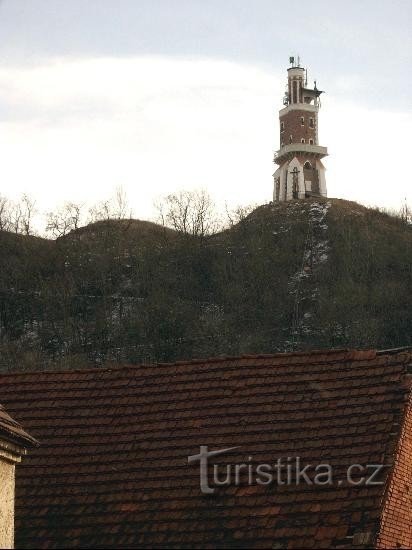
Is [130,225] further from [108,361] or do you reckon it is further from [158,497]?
[158,497]

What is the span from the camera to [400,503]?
1388cm

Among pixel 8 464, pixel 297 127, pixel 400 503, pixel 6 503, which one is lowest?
pixel 400 503

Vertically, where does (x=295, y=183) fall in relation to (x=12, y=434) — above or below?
above

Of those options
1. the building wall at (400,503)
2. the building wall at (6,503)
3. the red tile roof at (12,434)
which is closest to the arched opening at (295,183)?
the building wall at (400,503)

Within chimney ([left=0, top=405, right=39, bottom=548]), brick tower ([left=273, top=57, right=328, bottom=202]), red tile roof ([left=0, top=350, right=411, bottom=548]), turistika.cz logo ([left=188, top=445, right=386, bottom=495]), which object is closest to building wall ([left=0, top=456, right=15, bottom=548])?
chimney ([left=0, top=405, right=39, bottom=548])

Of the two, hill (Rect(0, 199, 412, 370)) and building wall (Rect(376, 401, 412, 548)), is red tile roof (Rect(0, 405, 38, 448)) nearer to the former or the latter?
building wall (Rect(376, 401, 412, 548))

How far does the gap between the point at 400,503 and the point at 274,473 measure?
1.46 meters

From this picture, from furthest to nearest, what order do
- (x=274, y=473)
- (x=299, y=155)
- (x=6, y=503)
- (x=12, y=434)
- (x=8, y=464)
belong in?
(x=299, y=155) → (x=274, y=473) → (x=8, y=464) → (x=6, y=503) → (x=12, y=434)

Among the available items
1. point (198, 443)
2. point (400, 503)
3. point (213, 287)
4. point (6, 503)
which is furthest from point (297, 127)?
point (6, 503)

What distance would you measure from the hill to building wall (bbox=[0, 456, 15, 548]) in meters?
76.3

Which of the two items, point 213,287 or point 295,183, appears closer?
point 213,287

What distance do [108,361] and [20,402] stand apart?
241 feet

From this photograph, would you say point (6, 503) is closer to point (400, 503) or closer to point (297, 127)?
point (400, 503)

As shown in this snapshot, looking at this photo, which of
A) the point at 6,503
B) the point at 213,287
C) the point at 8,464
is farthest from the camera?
the point at 213,287
